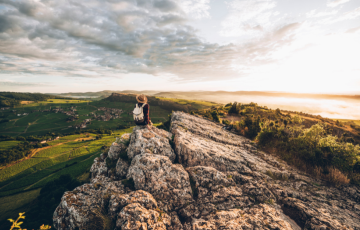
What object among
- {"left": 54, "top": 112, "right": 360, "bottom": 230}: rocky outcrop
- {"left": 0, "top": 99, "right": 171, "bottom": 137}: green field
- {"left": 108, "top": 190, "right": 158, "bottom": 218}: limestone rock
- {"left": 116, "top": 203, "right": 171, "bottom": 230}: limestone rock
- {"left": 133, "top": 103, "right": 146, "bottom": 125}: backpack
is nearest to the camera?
{"left": 116, "top": 203, "right": 171, "bottom": 230}: limestone rock

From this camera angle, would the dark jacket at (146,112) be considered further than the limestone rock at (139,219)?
Yes

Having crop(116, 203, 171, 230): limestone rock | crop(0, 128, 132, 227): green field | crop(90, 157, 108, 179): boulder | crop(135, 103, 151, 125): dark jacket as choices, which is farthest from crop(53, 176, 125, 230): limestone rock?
crop(0, 128, 132, 227): green field

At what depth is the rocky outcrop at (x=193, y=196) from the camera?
5.94 m

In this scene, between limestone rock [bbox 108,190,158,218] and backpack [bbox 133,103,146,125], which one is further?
backpack [bbox 133,103,146,125]

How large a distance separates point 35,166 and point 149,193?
61.7 meters

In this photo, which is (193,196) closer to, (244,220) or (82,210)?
(244,220)

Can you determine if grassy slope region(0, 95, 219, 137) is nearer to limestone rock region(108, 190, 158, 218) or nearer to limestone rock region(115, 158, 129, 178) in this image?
limestone rock region(115, 158, 129, 178)

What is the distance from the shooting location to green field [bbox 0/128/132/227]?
23.4 m

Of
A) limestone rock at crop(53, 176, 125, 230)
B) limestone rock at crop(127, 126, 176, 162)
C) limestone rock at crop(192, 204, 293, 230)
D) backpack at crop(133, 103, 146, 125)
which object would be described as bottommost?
limestone rock at crop(192, 204, 293, 230)

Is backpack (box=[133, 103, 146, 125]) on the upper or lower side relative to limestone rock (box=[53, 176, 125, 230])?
upper

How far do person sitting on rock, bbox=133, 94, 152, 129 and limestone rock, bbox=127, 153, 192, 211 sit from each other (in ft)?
12.1

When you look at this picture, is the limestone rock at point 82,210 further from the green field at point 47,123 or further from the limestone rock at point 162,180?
the green field at point 47,123

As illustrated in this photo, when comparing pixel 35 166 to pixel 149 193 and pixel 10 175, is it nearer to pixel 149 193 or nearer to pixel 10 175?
pixel 10 175

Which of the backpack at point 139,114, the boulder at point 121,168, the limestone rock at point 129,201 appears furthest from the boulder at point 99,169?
the backpack at point 139,114
